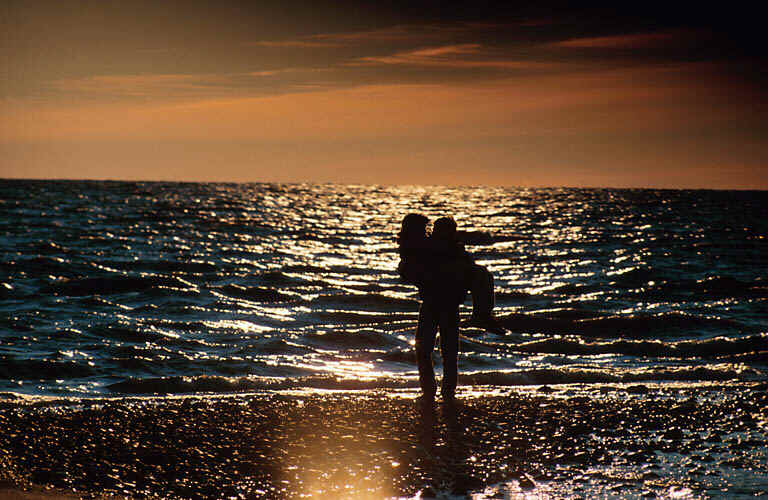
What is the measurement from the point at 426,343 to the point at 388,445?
2.03 meters

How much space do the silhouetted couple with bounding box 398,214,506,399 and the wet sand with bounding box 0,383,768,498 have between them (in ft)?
1.78

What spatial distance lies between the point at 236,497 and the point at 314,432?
2032mm

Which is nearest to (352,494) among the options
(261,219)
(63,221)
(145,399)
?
(145,399)

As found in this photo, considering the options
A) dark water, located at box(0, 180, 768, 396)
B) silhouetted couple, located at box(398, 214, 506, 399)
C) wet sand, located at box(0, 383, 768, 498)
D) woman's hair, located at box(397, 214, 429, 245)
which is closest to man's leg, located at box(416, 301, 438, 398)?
silhouetted couple, located at box(398, 214, 506, 399)

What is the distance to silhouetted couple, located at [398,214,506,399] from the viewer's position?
8.53 meters

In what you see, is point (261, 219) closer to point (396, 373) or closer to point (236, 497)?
point (396, 373)

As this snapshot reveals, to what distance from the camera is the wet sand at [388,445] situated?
6.27m

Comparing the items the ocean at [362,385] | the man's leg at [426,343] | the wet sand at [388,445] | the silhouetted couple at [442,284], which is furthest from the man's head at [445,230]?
the wet sand at [388,445]

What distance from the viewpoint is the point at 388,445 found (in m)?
7.42

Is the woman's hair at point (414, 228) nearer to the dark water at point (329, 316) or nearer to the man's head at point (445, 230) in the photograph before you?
the man's head at point (445, 230)

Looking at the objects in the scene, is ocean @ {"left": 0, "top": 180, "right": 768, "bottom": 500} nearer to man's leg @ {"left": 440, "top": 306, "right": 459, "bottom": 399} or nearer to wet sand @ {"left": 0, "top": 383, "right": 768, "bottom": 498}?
wet sand @ {"left": 0, "top": 383, "right": 768, "bottom": 498}

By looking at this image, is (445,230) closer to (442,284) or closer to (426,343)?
(442,284)

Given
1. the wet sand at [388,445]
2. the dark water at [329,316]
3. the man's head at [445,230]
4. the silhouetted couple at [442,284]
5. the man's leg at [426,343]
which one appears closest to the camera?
the wet sand at [388,445]

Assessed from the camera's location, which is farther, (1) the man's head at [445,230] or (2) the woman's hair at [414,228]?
(2) the woman's hair at [414,228]
